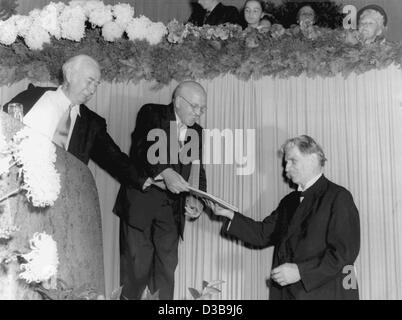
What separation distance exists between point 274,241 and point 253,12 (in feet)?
6.26

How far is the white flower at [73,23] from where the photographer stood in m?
5.33

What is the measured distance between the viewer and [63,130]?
4.85m

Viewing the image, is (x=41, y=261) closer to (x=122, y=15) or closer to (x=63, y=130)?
(x=63, y=130)

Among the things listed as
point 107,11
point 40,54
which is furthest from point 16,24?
point 107,11

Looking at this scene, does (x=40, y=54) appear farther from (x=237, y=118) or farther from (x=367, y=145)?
(x=367, y=145)

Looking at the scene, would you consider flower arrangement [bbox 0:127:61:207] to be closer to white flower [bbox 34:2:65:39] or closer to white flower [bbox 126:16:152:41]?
white flower [bbox 126:16:152:41]

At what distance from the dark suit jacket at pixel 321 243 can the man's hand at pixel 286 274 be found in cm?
4

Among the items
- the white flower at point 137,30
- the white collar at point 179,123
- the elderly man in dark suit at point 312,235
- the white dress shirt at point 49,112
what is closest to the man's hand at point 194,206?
the elderly man in dark suit at point 312,235

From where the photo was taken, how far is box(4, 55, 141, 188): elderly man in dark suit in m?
4.82

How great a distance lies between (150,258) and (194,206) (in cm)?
49

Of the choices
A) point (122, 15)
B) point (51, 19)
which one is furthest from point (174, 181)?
point (51, 19)

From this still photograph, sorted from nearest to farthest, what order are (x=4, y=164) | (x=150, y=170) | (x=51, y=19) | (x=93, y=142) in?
(x=4, y=164), (x=150, y=170), (x=93, y=142), (x=51, y=19)

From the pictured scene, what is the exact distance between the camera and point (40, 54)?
215 inches

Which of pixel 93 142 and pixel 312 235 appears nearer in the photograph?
pixel 312 235
